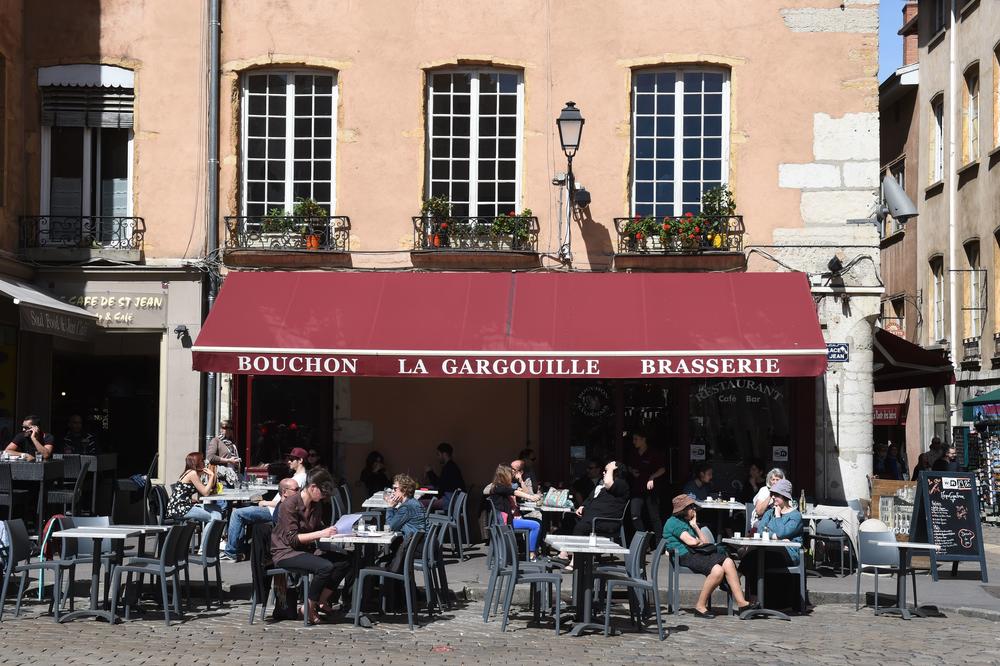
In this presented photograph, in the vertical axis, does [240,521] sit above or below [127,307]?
below

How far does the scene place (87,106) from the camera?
58.5ft

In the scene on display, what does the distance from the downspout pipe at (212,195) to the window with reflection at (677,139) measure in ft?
18.1

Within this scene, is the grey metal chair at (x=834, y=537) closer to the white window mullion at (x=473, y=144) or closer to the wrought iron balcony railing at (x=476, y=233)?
the wrought iron balcony railing at (x=476, y=233)

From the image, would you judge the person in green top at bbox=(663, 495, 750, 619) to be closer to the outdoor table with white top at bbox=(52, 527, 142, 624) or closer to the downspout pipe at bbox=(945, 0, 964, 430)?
the outdoor table with white top at bbox=(52, 527, 142, 624)

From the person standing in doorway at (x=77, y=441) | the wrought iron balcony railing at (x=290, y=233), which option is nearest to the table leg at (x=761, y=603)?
the wrought iron balcony railing at (x=290, y=233)

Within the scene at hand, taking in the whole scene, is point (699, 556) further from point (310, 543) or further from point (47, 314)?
point (47, 314)

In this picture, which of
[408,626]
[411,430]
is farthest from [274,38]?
[408,626]

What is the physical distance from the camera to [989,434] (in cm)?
2502

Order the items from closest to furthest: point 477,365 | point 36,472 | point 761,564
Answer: point 761,564
point 36,472
point 477,365

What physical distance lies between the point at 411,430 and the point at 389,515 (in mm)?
5076

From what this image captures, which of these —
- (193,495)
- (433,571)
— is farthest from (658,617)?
(193,495)

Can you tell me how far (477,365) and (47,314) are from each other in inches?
206

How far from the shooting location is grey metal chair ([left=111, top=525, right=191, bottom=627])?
11.3 metres

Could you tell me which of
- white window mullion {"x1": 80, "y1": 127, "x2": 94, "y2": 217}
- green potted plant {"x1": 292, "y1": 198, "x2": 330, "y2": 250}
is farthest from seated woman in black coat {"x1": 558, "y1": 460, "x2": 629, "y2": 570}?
white window mullion {"x1": 80, "y1": 127, "x2": 94, "y2": 217}
